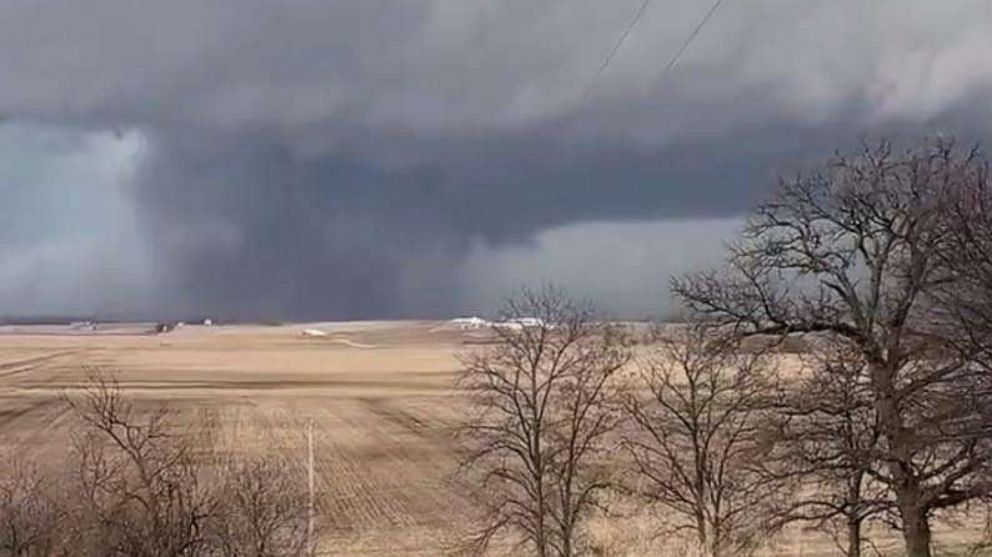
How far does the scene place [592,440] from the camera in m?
39.0

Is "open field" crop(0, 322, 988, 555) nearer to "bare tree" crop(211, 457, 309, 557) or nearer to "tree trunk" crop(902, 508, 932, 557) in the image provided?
"bare tree" crop(211, 457, 309, 557)

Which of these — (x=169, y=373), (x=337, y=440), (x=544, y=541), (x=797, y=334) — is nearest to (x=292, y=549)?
(x=544, y=541)

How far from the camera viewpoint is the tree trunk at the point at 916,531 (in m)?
23.8

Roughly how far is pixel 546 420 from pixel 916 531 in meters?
17.4

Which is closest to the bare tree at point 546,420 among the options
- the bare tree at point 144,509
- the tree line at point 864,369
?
the tree line at point 864,369

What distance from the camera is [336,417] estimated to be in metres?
71.7

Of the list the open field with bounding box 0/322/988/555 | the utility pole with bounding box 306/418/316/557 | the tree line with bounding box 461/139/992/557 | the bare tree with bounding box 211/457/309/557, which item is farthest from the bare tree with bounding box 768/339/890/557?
the utility pole with bounding box 306/418/316/557

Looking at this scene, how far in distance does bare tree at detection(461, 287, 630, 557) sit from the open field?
169 centimetres

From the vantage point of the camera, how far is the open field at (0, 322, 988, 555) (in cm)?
3828

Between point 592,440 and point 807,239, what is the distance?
14.4 meters

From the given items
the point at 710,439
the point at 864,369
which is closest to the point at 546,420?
the point at 710,439

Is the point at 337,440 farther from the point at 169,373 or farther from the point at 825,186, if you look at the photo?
the point at 169,373

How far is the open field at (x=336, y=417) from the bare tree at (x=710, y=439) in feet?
5.75

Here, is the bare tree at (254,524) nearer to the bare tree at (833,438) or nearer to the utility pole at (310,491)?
the utility pole at (310,491)
